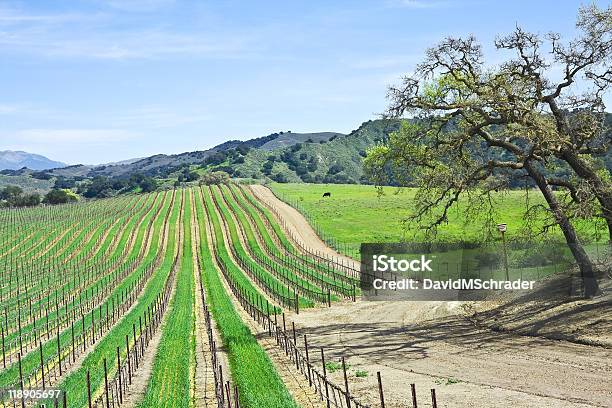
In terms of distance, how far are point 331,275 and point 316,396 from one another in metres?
35.1

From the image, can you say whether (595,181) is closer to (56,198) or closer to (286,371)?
(286,371)

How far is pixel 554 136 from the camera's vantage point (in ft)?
79.9

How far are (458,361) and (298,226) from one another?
66.6 meters

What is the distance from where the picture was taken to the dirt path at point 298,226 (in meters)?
69.9

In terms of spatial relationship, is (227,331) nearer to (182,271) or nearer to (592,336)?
(592,336)

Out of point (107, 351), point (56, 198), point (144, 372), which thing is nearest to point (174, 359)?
point (144, 372)

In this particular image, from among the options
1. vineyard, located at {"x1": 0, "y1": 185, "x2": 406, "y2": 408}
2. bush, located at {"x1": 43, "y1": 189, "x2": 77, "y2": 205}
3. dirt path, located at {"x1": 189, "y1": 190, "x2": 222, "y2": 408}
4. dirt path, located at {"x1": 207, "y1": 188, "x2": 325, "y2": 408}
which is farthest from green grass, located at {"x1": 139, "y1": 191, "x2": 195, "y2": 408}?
bush, located at {"x1": 43, "y1": 189, "x2": 77, "y2": 205}

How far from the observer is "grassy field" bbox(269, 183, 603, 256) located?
230 ft

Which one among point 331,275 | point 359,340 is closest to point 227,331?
point 359,340

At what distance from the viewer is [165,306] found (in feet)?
133

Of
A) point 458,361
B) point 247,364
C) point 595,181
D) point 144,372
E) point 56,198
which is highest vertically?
point 56,198

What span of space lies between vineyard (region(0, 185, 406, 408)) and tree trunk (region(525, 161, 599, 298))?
10.7m

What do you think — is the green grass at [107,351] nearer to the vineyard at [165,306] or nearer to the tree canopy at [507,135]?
the vineyard at [165,306]

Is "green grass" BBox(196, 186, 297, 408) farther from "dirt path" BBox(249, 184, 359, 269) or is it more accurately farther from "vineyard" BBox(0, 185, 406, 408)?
"dirt path" BBox(249, 184, 359, 269)
